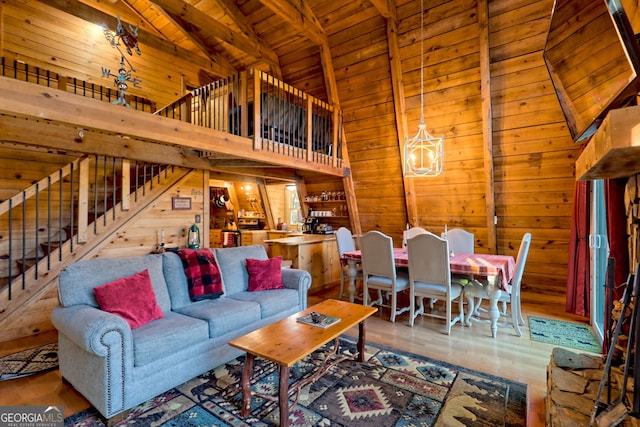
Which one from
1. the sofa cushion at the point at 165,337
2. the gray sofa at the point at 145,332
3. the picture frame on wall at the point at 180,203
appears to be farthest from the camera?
the picture frame on wall at the point at 180,203

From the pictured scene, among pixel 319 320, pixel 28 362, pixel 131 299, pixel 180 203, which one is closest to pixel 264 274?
pixel 319 320

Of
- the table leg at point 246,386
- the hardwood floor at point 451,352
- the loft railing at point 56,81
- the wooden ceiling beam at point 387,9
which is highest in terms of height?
the wooden ceiling beam at point 387,9

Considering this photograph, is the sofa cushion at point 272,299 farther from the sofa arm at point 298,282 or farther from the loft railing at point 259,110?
the loft railing at point 259,110

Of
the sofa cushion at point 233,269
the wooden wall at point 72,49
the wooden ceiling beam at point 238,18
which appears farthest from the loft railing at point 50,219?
the wooden ceiling beam at point 238,18

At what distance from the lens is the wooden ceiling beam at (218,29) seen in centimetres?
403

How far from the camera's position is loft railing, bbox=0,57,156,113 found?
4.33 m

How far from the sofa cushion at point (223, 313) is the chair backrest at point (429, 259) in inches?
70.0

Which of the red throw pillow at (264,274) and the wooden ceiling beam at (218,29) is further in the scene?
the wooden ceiling beam at (218,29)

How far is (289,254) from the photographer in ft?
16.0

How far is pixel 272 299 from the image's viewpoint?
3.02 m

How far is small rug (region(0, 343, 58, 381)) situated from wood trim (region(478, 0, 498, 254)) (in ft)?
16.9

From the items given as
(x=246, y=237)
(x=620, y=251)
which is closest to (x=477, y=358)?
(x=620, y=251)

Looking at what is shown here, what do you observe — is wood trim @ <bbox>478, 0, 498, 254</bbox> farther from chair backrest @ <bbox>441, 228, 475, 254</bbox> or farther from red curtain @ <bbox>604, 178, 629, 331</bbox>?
red curtain @ <bbox>604, 178, 629, 331</bbox>

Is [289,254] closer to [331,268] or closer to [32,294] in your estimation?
[331,268]
